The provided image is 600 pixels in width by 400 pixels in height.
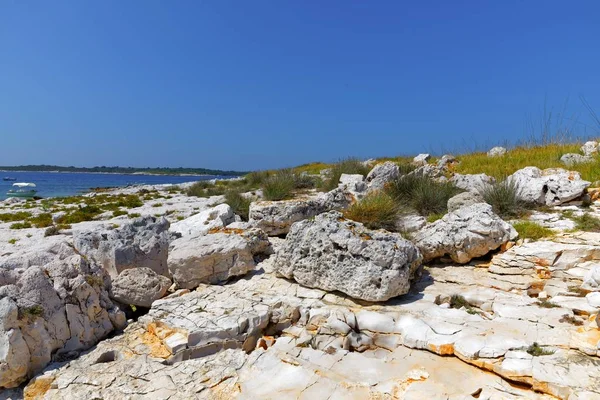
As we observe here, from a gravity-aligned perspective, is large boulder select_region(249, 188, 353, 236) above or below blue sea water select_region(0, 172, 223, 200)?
above

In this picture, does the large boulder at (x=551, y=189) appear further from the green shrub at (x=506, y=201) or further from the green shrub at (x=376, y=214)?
the green shrub at (x=376, y=214)

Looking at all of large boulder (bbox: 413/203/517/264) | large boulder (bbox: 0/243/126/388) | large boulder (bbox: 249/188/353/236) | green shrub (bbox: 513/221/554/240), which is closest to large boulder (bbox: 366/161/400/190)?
large boulder (bbox: 249/188/353/236)

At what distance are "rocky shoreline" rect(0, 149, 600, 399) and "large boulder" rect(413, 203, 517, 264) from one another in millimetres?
19

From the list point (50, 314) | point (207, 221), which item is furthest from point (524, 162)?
point (50, 314)

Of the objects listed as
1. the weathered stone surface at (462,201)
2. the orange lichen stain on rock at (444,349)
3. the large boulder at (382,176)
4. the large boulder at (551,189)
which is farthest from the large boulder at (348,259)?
the large boulder at (382,176)

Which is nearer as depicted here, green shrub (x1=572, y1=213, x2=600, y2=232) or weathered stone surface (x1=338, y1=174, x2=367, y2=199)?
green shrub (x1=572, y1=213, x2=600, y2=232)

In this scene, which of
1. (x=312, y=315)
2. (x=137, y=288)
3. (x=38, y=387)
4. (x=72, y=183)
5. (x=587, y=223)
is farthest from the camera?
(x=72, y=183)

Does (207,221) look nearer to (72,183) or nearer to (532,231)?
(532,231)

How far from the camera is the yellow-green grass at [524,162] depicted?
962 cm

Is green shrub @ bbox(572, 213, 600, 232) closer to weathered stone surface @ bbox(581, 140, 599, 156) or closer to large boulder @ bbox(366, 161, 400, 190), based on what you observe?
large boulder @ bbox(366, 161, 400, 190)

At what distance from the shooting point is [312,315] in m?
3.75

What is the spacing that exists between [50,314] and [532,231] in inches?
243

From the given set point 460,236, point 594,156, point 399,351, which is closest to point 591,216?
point 460,236

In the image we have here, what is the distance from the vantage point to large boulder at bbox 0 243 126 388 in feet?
10.8
